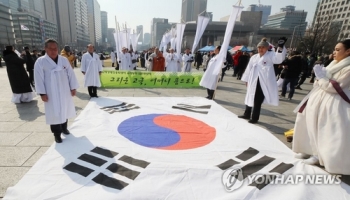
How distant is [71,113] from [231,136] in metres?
2.84

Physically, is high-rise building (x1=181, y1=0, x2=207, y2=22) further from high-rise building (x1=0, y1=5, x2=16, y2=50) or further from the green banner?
the green banner

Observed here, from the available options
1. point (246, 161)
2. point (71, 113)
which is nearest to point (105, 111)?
point (71, 113)

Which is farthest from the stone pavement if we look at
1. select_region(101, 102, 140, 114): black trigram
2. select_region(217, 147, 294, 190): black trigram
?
select_region(217, 147, 294, 190): black trigram

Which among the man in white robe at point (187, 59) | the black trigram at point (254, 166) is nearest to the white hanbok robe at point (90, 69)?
the black trigram at point (254, 166)

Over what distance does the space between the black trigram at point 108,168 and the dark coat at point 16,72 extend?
13.6 ft

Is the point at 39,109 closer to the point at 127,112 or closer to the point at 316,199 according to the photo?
the point at 127,112

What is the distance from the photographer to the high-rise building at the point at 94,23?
128m

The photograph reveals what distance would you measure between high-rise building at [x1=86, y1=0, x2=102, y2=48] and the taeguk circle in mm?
106447

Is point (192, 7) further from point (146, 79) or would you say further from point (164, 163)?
point (164, 163)

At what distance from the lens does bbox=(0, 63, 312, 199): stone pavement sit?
262 centimetres

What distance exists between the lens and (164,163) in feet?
8.59

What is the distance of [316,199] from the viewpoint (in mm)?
2045

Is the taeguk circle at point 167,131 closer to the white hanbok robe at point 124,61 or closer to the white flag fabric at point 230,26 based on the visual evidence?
the white flag fabric at point 230,26

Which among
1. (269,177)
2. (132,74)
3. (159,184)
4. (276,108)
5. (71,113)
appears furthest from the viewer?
(132,74)
